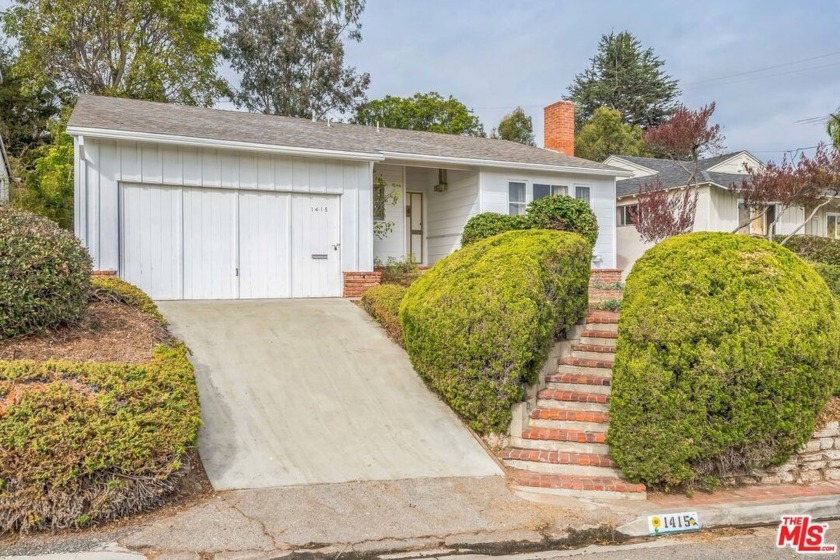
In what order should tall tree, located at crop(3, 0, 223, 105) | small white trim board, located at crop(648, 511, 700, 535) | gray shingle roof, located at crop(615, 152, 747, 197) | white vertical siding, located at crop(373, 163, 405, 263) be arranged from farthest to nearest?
tall tree, located at crop(3, 0, 223, 105) < gray shingle roof, located at crop(615, 152, 747, 197) < white vertical siding, located at crop(373, 163, 405, 263) < small white trim board, located at crop(648, 511, 700, 535)

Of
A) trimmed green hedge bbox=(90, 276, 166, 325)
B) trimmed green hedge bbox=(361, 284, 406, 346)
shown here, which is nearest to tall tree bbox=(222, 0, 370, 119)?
trimmed green hedge bbox=(361, 284, 406, 346)

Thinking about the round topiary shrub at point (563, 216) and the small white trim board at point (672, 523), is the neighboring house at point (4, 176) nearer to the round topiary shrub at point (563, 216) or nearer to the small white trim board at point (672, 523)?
the round topiary shrub at point (563, 216)

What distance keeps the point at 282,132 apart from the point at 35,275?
7271mm

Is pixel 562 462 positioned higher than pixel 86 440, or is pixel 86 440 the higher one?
pixel 86 440

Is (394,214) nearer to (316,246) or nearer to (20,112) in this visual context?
(316,246)

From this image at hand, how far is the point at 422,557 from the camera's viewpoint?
4.02 metres

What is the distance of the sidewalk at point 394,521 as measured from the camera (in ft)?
12.9

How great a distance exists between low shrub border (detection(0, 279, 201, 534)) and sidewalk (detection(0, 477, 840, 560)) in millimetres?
175

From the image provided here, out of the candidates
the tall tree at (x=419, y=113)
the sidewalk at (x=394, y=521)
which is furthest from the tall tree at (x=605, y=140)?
the sidewalk at (x=394, y=521)

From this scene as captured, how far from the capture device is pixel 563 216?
39.2 feet

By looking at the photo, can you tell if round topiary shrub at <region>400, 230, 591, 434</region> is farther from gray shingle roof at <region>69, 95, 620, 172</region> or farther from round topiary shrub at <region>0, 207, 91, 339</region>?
gray shingle roof at <region>69, 95, 620, 172</region>

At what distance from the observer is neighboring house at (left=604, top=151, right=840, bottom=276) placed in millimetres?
17062

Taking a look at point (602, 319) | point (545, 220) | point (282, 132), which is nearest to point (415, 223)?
point (545, 220)

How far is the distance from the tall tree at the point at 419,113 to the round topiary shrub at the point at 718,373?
2627 cm
